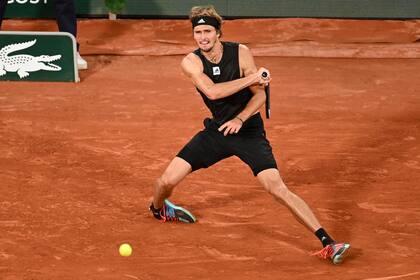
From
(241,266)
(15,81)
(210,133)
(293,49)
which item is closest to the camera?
(241,266)

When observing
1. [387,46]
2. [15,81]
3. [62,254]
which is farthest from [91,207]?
[387,46]

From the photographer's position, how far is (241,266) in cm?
762

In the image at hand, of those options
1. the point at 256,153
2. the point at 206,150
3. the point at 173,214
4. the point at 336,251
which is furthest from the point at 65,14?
the point at 336,251

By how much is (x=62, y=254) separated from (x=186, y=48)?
7705mm

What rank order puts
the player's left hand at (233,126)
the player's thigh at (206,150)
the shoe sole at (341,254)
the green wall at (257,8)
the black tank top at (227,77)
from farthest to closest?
the green wall at (257,8) → the player's thigh at (206,150) → the black tank top at (227,77) → the player's left hand at (233,126) → the shoe sole at (341,254)

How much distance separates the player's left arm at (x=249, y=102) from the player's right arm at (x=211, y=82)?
0.20 m

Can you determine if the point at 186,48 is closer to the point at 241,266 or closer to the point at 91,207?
the point at 91,207

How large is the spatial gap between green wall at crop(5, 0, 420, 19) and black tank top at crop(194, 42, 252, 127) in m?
8.08

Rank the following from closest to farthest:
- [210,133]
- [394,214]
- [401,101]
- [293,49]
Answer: [210,133]
[394,214]
[401,101]
[293,49]

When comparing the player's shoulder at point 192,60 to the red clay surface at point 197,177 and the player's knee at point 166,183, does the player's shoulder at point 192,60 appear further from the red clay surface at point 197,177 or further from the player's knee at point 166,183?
the red clay surface at point 197,177

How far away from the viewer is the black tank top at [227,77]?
8.02m

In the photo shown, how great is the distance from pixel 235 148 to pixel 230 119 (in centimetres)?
24

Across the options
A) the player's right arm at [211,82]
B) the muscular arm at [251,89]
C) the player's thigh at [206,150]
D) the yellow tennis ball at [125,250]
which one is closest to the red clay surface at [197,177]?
the yellow tennis ball at [125,250]

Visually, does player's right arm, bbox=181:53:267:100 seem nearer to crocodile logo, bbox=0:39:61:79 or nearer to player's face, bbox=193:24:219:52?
player's face, bbox=193:24:219:52
